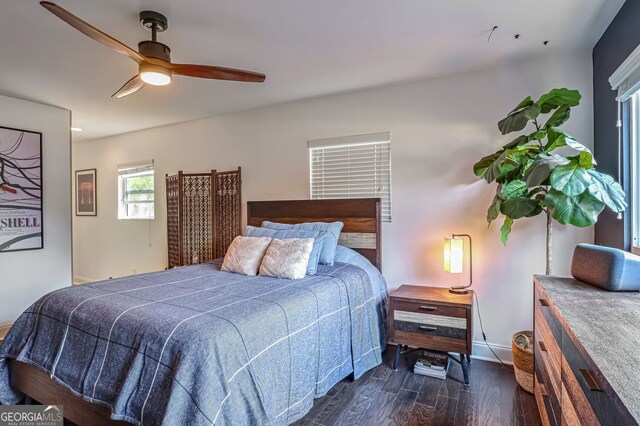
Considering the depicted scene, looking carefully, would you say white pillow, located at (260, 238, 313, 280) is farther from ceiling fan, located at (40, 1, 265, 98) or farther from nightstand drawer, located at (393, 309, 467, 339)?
ceiling fan, located at (40, 1, 265, 98)

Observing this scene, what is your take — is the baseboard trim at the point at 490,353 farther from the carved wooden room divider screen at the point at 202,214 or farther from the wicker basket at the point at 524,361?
the carved wooden room divider screen at the point at 202,214

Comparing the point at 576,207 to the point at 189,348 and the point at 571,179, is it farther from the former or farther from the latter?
the point at 189,348

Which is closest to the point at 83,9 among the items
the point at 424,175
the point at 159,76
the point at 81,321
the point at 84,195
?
the point at 159,76

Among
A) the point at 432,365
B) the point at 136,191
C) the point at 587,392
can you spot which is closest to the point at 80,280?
the point at 136,191

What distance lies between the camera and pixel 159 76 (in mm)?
2168

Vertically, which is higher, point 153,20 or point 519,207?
point 153,20

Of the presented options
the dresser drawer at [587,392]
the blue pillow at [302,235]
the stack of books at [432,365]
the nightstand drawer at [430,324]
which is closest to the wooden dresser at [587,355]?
the dresser drawer at [587,392]

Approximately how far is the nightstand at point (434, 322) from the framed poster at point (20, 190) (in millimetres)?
3996

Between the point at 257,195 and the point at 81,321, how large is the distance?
2493 millimetres

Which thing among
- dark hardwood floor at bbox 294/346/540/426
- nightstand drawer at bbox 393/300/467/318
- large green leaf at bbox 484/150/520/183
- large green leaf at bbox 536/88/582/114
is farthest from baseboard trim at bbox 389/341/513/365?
large green leaf at bbox 536/88/582/114

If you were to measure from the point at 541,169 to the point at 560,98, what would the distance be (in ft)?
2.11

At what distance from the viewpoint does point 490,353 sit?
9.59 feet

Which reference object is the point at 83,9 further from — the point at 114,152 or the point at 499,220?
the point at 114,152

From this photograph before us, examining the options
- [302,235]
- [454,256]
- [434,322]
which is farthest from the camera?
[302,235]
